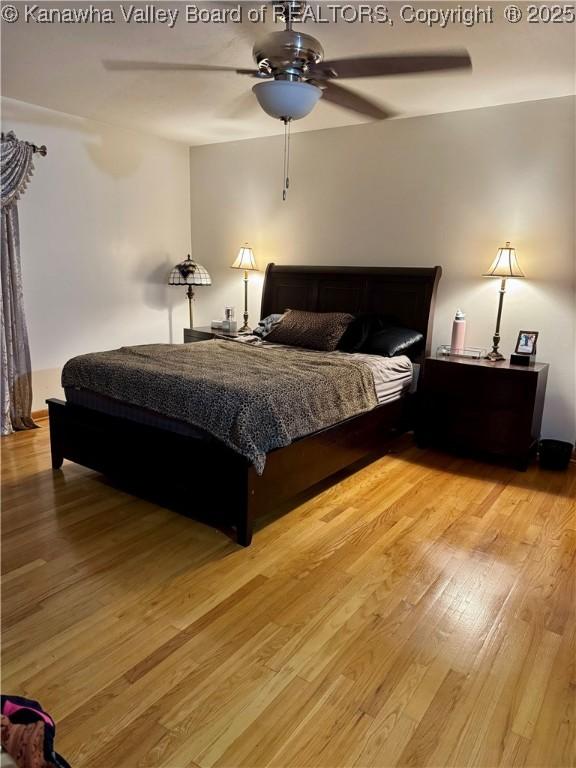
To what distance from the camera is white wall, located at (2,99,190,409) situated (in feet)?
13.6

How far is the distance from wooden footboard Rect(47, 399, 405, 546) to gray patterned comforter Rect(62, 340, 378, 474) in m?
0.10

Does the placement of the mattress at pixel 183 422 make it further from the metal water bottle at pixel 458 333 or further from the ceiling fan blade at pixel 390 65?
the ceiling fan blade at pixel 390 65

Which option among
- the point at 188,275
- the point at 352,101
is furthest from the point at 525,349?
the point at 188,275

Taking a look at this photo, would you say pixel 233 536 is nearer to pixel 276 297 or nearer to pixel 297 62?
pixel 297 62

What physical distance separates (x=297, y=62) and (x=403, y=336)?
2151 mm

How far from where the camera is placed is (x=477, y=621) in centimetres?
196

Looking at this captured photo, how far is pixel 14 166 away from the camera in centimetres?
377

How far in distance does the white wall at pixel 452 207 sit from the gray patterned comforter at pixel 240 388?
1.37 m

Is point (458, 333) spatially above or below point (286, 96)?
below

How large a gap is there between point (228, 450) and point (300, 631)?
33.7 inches

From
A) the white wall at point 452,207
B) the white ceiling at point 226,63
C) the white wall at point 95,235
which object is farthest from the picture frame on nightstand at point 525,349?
the white wall at point 95,235

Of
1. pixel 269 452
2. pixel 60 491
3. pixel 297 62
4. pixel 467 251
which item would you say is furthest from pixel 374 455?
pixel 297 62

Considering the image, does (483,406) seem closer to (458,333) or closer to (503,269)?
(458,333)

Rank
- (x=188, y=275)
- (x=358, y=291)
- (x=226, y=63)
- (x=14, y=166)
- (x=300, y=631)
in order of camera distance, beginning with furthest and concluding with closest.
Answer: (x=188, y=275) < (x=358, y=291) < (x=14, y=166) < (x=226, y=63) < (x=300, y=631)
